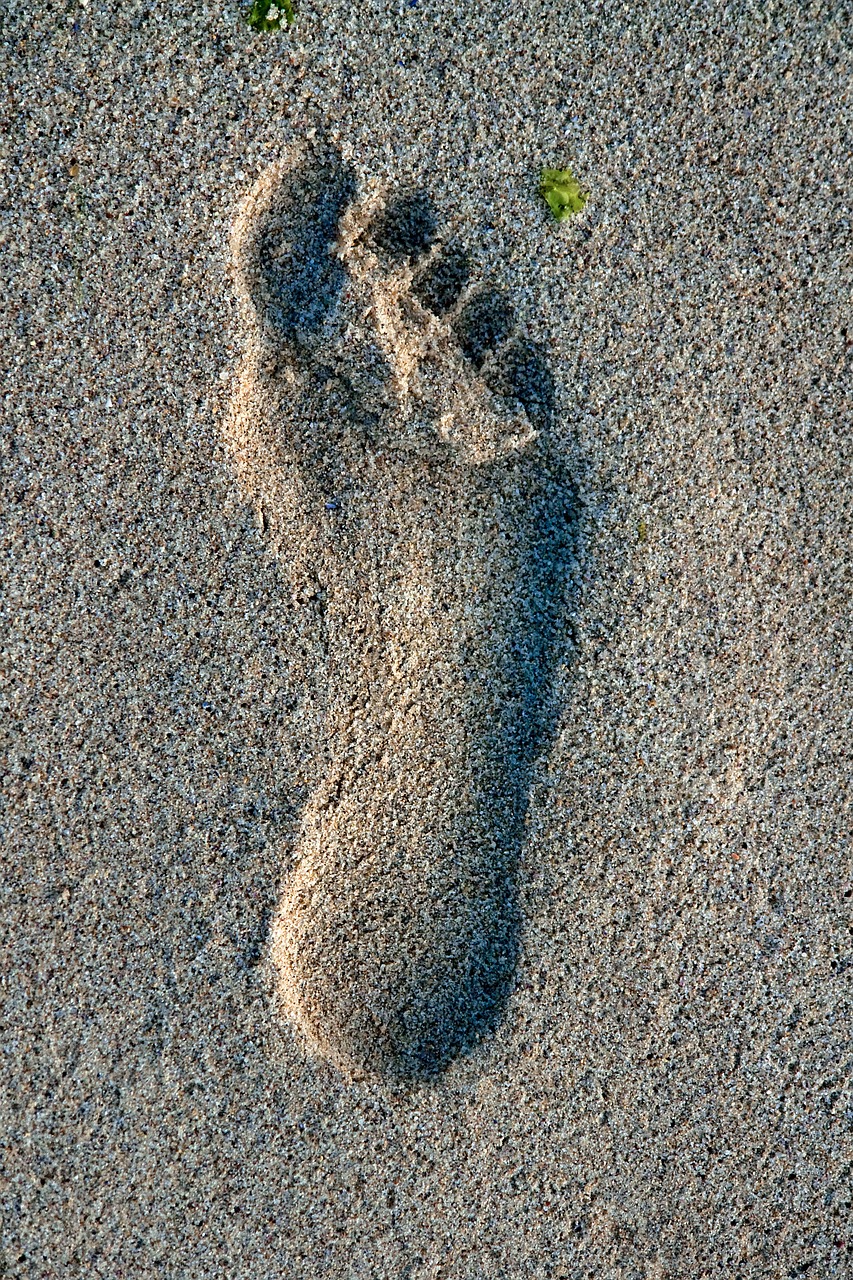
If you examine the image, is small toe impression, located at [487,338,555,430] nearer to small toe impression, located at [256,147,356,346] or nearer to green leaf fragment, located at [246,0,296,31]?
small toe impression, located at [256,147,356,346]

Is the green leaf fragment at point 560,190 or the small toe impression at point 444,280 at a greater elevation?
the green leaf fragment at point 560,190

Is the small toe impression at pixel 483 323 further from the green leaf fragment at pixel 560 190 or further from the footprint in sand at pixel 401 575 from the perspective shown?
the green leaf fragment at pixel 560 190

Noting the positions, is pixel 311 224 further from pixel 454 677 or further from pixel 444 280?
pixel 454 677

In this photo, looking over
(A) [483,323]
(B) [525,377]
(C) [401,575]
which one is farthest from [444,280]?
(C) [401,575]

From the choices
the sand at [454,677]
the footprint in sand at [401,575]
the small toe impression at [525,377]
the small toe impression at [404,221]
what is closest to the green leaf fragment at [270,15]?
the sand at [454,677]

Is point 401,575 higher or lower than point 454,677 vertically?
higher

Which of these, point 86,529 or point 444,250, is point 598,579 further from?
point 86,529
